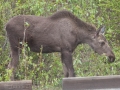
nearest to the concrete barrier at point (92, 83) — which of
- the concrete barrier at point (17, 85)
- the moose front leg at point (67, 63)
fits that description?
the concrete barrier at point (17, 85)

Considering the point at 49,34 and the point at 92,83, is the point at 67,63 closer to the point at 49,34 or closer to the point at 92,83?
the point at 49,34

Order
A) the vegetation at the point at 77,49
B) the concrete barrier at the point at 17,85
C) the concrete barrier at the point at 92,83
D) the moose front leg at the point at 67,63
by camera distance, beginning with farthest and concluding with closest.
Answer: the vegetation at the point at 77,49 < the moose front leg at the point at 67,63 < the concrete barrier at the point at 92,83 < the concrete barrier at the point at 17,85

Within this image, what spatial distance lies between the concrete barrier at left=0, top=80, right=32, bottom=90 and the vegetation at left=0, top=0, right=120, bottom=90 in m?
4.03

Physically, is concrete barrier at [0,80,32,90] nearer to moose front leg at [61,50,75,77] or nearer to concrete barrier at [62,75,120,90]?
concrete barrier at [62,75,120,90]

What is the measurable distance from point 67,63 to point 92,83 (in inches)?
186

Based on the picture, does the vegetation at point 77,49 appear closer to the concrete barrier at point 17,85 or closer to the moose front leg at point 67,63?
the moose front leg at point 67,63

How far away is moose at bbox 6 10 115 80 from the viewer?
32.0 feet

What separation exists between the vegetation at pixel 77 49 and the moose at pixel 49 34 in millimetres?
263

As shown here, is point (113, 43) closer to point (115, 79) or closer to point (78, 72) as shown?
point (78, 72)

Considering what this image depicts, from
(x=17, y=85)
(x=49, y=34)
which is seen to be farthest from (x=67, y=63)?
(x=17, y=85)

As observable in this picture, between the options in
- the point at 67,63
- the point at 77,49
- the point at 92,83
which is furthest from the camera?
the point at 77,49

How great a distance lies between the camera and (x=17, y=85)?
4.94 m

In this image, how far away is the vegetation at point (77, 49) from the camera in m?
9.99

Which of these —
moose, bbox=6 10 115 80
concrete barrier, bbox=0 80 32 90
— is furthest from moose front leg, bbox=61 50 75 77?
concrete barrier, bbox=0 80 32 90
